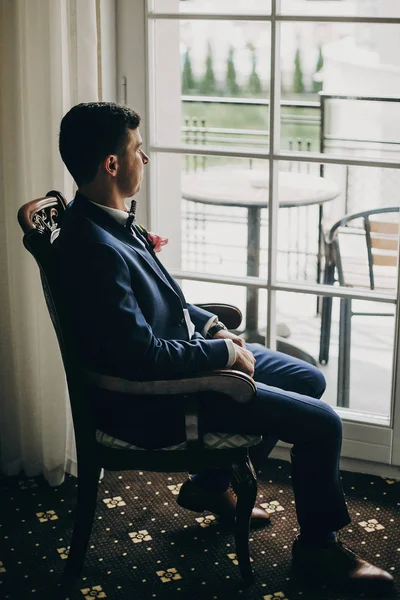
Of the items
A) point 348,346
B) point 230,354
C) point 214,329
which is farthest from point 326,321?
point 230,354

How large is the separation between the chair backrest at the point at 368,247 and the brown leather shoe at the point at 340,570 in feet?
2.90

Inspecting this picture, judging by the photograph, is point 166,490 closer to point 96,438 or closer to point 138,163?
point 96,438

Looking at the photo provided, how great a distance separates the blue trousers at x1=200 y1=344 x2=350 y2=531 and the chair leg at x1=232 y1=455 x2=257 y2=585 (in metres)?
0.11

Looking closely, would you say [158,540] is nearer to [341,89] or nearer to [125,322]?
[125,322]

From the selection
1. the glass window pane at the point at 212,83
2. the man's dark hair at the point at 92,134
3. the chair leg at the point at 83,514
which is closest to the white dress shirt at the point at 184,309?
the man's dark hair at the point at 92,134

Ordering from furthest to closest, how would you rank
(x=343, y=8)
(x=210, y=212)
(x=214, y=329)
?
(x=210, y=212) < (x=343, y=8) < (x=214, y=329)

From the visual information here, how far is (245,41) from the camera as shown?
2.82 meters

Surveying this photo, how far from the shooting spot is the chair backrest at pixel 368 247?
9.38 feet

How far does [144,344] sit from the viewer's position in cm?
217

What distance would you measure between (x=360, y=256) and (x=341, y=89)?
545 mm

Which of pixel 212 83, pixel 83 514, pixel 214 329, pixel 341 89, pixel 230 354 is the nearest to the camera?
pixel 230 354

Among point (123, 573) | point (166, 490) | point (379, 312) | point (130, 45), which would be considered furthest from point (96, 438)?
point (130, 45)

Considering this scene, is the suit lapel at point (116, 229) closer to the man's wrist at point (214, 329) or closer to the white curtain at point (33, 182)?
the man's wrist at point (214, 329)

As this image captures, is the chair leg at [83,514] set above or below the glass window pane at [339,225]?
below
